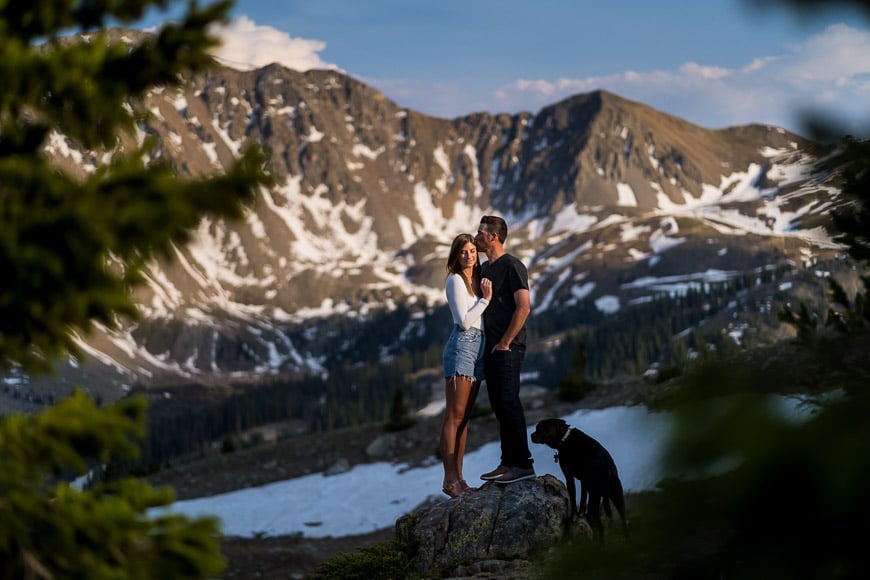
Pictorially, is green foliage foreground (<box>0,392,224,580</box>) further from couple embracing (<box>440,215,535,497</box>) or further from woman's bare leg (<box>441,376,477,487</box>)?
woman's bare leg (<box>441,376,477,487</box>)

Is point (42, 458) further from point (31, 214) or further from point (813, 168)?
point (813, 168)

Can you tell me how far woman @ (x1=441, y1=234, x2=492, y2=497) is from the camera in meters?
11.1

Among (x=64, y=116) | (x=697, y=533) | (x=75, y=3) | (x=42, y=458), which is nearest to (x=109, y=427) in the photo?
(x=42, y=458)

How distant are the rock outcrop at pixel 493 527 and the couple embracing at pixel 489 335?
0.34m

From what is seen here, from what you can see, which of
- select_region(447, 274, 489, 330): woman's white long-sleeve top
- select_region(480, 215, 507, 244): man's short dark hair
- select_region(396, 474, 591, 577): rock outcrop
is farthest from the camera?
select_region(480, 215, 507, 244): man's short dark hair

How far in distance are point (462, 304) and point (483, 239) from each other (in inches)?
39.7

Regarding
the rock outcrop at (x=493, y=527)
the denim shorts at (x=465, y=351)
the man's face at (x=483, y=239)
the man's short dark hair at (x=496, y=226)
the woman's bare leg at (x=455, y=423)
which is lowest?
the rock outcrop at (x=493, y=527)

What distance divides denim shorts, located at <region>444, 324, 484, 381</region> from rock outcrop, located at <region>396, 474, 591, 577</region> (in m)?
1.78

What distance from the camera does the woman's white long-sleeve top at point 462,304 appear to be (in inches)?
436

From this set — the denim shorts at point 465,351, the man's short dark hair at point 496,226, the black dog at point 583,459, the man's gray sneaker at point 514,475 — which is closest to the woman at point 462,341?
the denim shorts at point 465,351

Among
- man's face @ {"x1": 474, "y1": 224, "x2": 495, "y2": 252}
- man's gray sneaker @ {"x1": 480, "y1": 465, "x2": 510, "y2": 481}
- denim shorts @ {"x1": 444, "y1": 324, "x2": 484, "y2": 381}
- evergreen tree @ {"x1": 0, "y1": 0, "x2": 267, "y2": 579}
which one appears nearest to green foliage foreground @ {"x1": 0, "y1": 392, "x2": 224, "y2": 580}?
evergreen tree @ {"x1": 0, "y1": 0, "x2": 267, "y2": 579}

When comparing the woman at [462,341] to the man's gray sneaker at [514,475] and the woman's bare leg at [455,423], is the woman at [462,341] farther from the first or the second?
Answer: the man's gray sneaker at [514,475]

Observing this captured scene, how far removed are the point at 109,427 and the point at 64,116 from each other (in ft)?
4.81

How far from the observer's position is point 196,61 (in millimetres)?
3984
